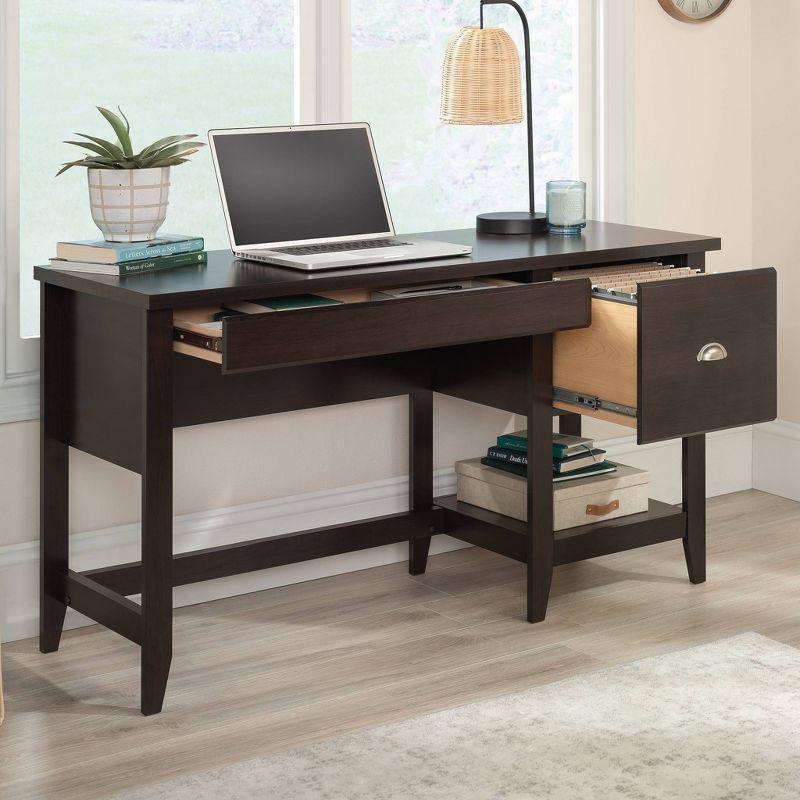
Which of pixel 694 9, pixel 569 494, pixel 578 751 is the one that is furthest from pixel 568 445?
pixel 694 9

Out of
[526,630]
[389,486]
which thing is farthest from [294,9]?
[526,630]

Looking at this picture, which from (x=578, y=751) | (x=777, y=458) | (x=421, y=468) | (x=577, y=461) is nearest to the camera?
(x=578, y=751)

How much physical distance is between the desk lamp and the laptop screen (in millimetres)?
278

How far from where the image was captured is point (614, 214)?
3346 millimetres

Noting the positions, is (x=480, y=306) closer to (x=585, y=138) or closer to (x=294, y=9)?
(x=294, y=9)

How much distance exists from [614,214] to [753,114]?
0.55m

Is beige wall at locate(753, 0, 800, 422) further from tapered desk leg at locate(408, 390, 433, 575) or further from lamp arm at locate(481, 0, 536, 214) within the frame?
tapered desk leg at locate(408, 390, 433, 575)

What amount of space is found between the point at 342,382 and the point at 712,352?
0.79 m

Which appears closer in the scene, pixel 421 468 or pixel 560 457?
pixel 560 457

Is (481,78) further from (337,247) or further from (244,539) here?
(244,539)

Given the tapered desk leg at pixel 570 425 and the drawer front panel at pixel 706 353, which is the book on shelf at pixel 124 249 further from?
the tapered desk leg at pixel 570 425

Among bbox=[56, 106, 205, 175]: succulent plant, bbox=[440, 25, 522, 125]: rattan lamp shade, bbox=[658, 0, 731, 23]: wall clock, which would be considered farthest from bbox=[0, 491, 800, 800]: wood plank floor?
bbox=[658, 0, 731, 23]: wall clock

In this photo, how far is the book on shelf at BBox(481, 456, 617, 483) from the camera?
289 centimetres

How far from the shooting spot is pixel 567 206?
2855 millimetres
